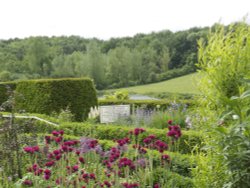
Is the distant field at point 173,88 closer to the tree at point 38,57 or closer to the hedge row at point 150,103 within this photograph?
the tree at point 38,57

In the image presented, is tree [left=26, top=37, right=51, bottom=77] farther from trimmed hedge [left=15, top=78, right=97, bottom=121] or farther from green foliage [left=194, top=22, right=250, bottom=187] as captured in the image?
green foliage [left=194, top=22, right=250, bottom=187]

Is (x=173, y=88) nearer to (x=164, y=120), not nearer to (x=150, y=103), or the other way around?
(x=150, y=103)

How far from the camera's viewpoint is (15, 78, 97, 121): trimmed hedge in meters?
12.5

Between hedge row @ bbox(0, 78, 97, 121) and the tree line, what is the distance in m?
39.7

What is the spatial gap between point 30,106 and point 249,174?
1117 centimetres

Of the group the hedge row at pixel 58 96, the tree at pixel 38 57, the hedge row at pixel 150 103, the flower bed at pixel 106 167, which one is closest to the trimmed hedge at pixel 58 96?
the hedge row at pixel 58 96

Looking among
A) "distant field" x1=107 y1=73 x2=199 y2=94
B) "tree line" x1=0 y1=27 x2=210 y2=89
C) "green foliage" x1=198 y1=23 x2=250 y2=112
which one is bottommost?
"distant field" x1=107 y1=73 x2=199 y2=94

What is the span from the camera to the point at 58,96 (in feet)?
41.4

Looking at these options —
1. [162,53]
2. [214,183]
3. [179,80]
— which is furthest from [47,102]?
[162,53]

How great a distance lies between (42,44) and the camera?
5781 cm

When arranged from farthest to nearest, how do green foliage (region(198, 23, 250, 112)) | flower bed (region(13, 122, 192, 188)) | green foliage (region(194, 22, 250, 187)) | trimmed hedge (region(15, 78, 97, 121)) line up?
trimmed hedge (region(15, 78, 97, 121))
flower bed (region(13, 122, 192, 188))
green foliage (region(198, 23, 250, 112))
green foliage (region(194, 22, 250, 187))

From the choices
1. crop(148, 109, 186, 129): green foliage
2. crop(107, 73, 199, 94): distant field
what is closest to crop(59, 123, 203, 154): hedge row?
crop(148, 109, 186, 129): green foliage

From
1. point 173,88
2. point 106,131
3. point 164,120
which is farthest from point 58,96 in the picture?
point 173,88

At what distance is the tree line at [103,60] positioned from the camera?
55188 millimetres
